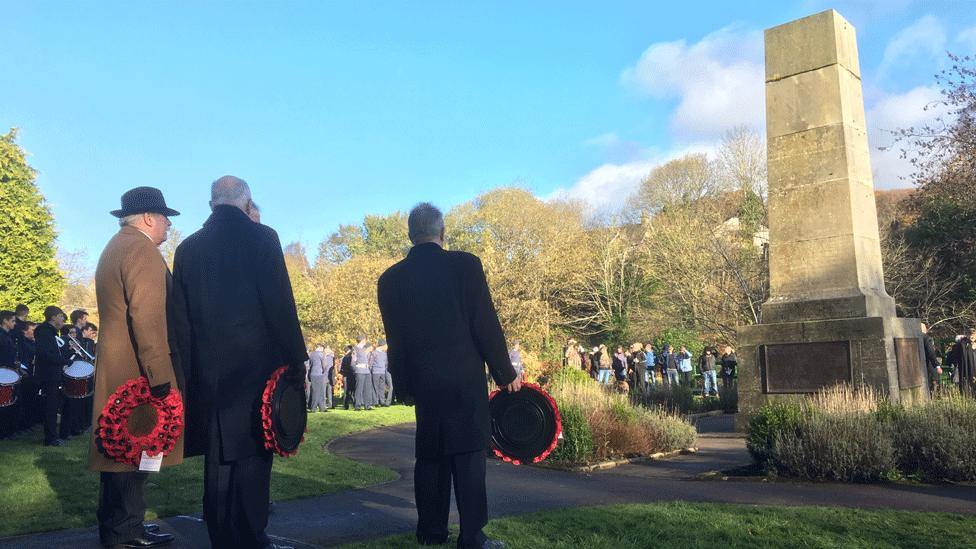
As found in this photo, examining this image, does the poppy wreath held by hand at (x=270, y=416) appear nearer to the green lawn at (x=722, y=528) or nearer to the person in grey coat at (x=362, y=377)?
the green lawn at (x=722, y=528)

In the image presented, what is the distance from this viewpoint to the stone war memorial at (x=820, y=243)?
39.0ft

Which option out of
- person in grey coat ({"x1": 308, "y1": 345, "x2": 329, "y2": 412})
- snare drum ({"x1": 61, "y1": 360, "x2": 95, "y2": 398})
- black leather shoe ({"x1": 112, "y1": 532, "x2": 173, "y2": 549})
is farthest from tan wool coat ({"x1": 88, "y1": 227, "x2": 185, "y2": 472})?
person in grey coat ({"x1": 308, "y1": 345, "x2": 329, "y2": 412})

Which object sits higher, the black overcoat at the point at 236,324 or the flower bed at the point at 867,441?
the black overcoat at the point at 236,324

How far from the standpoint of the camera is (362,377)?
23.4 metres

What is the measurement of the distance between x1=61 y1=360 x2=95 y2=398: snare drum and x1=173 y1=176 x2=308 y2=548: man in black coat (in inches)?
292

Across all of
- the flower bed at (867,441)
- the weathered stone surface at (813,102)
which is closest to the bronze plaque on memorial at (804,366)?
the flower bed at (867,441)

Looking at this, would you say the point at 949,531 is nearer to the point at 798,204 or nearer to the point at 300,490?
the point at 300,490

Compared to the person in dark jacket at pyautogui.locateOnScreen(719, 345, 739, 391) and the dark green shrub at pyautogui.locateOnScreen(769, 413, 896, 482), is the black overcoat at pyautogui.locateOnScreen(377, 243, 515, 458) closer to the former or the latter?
the dark green shrub at pyautogui.locateOnScreen(769, 413, 896, 482)

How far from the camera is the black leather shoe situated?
5.16 m

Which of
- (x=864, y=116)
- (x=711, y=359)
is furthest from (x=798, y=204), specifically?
(x=711, y=359)

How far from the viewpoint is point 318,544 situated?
5430 millimetres

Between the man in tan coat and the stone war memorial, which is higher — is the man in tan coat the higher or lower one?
the lower one

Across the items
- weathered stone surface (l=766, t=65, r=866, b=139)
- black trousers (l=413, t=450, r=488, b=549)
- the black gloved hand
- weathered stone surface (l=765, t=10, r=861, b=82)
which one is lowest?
black trousers (l=413, t=450, r=488, b=549)

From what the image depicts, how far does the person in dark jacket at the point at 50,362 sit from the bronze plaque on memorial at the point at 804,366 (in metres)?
10.4
